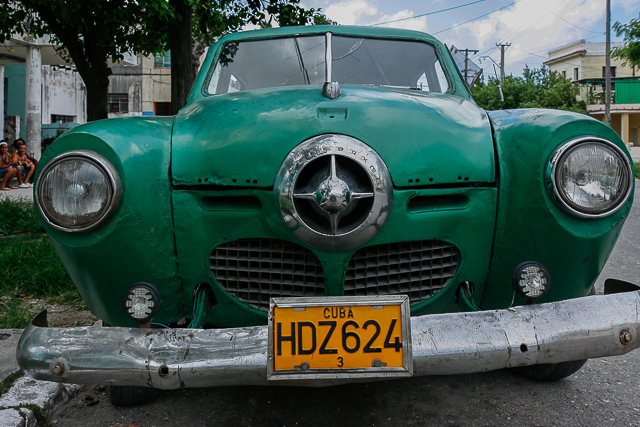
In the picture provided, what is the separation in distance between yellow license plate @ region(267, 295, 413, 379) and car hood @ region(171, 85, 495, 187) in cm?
47

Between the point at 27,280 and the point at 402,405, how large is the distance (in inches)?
124

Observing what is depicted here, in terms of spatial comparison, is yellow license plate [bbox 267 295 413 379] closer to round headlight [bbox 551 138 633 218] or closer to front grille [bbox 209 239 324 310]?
front grille [bbox 209 239 324 310]

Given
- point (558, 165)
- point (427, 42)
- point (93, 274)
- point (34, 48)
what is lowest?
point (93, 274)

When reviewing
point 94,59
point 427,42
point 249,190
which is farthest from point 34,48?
point 249,190

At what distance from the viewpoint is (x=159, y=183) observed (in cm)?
188

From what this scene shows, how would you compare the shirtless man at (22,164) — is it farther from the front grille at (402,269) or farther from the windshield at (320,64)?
the front grille at (402,269)

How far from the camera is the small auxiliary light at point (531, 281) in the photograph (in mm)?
1837

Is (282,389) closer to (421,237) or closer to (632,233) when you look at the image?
(421,237)

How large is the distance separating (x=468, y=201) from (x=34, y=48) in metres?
15.2

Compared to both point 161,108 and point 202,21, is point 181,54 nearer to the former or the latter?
point 202,21

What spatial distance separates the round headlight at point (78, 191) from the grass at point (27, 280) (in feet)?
6.06

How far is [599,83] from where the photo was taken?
119 ft

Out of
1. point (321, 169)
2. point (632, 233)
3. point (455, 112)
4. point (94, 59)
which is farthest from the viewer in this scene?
point (94, 59)

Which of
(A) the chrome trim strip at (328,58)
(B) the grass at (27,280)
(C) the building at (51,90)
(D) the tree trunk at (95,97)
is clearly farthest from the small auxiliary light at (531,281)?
(C) the building at (51,90)
